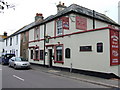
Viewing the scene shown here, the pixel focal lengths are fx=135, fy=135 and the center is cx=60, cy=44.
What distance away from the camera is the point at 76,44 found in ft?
44.1

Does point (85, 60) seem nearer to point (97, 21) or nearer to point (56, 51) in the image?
point (56, 51)

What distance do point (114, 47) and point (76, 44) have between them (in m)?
3.73

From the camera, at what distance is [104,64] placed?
35.3 ft

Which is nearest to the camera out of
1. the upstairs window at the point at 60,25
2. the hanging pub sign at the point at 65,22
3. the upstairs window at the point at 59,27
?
the hanging pub sign at the point at 65,22

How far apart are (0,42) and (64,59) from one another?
111 ft

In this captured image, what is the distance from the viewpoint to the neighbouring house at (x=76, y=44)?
1086 cm

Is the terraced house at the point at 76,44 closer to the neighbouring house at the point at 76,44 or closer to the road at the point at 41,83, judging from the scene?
the neighbouring house at the point at 76,44

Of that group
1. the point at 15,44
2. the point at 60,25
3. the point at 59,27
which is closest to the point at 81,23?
the point at 60,25

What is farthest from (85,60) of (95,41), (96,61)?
(95,41)

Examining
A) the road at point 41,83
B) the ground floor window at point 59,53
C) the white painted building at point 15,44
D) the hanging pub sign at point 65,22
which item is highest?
the hanging pub sign at point 65,22

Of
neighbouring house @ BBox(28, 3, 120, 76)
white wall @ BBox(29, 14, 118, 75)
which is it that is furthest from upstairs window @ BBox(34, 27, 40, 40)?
white wall @ BBox(29, 14, 118, 75)

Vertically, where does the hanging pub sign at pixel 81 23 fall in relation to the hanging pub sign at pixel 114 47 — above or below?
above

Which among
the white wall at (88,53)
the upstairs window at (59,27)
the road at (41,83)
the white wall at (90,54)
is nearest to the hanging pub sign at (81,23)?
the white wall at (88,53)

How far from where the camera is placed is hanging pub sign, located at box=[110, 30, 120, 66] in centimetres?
1066
